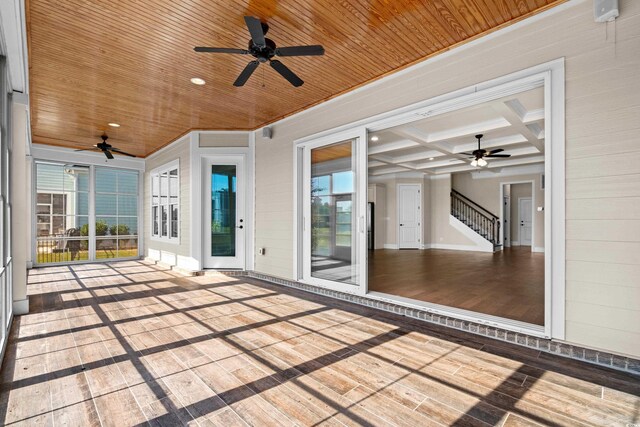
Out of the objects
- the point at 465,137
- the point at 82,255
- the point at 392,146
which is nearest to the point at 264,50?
the point at 392,146

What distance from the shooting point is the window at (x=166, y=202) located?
738 centimetres

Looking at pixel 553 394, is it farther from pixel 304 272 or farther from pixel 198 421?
pixel 304 272

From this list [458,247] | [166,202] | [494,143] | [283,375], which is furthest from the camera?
[458,247]

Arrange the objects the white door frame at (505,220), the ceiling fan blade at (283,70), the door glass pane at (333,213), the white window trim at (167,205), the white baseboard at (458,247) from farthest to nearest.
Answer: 1. the white door frame at (505,220)
2. the white baseboard at (458,247)
3. the white window trim at (167,205)
4. the door glass pane at (333,213)
5. the ceiling fan blade at (283,70)

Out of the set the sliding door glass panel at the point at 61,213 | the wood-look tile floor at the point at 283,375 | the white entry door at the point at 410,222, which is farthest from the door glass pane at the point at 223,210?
the white entry door at the point at 410,222

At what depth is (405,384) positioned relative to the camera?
7.28 ft

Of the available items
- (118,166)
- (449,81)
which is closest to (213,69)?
(449,81)

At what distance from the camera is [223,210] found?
662cm

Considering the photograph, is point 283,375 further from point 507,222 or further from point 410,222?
point 507,222

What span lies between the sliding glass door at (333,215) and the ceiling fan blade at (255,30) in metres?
1.94

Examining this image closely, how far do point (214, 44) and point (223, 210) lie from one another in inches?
145

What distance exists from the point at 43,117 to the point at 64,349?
500cm

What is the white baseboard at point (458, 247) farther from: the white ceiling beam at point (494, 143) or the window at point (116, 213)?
the window at point (116, 213)

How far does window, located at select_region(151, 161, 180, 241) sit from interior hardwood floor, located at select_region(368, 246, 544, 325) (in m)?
4.61
